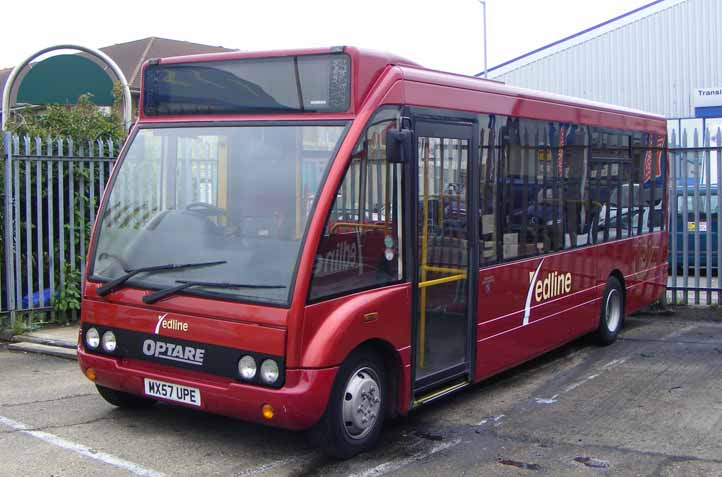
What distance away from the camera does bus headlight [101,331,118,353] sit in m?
6.01

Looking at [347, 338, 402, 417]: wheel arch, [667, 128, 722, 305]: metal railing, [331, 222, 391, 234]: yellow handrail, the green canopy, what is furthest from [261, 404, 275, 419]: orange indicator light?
the green canopy

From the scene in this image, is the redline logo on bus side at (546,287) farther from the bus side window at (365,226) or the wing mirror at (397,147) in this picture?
the wing mirror at (397,147)

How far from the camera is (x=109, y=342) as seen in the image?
6.03 meters

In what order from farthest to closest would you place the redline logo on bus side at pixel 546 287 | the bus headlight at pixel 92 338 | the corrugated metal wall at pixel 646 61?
1. the corrugated metal wall at pixel 646 61
2. the redline logo on bus side at pixel 546 287
3. the bus headlight at pixel 92 338

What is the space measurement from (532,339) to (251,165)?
11.4ft

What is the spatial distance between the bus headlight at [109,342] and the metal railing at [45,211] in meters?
4.43

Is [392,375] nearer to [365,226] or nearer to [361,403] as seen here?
[361,403]

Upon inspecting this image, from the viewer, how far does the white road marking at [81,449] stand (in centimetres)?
548

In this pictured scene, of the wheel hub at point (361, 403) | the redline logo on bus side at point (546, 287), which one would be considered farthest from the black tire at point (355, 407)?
the redline logo on bus side at point (546, 287)

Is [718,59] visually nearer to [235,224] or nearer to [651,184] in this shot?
[651,184]

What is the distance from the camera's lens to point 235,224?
18.8 ft

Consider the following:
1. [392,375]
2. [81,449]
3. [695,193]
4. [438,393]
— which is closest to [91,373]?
[81,449]

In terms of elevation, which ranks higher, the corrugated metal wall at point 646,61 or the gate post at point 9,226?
the corrugated metal wall at point 646,61

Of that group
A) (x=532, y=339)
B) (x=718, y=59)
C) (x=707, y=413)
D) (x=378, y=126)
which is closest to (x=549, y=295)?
(x=532, y=339)
